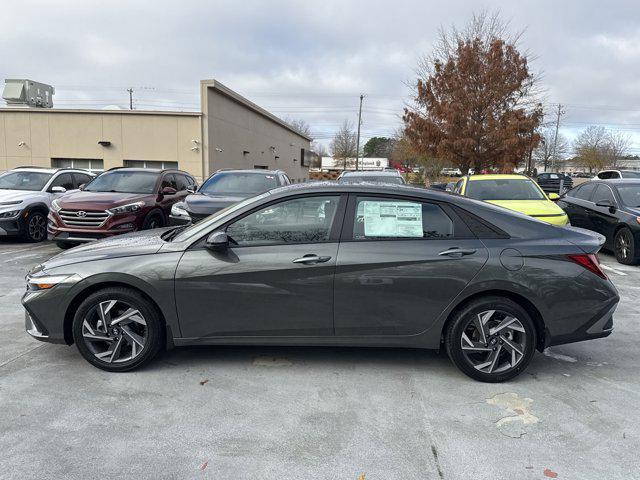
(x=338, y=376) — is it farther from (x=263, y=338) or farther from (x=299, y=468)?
(x=299, y=468)

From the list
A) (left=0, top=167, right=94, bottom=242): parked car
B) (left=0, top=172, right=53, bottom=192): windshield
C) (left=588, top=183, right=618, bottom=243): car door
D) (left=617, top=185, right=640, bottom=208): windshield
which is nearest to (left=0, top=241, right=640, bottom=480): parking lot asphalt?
(left=588, top=183, right=618, bottom=243): car door

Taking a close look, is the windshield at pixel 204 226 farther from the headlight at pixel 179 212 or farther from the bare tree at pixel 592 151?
the bare tree at pixel 592 151

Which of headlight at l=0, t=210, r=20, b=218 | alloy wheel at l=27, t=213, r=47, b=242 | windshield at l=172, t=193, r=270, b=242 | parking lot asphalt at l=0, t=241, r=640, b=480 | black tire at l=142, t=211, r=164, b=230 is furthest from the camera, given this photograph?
alloy wheel at l=27, t=213, r=47, b=242

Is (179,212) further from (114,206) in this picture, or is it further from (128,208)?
(114,206)

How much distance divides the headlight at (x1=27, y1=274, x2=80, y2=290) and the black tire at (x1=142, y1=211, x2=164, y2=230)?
5.49 meters

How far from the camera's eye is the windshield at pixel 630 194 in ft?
29.6

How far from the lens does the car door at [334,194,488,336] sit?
11.9 feet

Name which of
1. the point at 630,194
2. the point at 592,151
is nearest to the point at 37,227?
the point at 630,194

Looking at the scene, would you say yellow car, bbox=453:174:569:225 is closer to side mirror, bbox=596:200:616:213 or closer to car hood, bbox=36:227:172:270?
side mirror, bbox=596:200:616:213

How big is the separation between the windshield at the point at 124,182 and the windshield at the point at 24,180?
1770mm

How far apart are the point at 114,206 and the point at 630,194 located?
9.90m

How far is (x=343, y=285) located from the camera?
3.64 metres

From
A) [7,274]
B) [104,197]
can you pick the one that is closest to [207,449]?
[7,274]

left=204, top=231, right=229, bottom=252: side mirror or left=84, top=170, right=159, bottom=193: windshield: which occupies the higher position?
left=84, top=170, right=159, bottom=193: windshield
